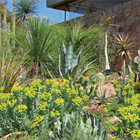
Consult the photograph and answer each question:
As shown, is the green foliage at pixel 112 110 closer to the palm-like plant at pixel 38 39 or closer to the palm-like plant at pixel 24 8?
the palm-like plant at pixel 38 39

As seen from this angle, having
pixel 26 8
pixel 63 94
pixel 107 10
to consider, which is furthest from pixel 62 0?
pixel 63 94

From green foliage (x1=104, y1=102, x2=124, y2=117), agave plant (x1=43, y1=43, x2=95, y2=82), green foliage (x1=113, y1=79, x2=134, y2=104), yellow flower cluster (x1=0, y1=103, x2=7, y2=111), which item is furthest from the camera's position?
agave plant (x1=43, y1=43, x2=95, y2=82)

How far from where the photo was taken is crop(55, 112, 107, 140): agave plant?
1.86 m

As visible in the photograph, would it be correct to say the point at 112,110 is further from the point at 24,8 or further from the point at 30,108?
the point at 24,8

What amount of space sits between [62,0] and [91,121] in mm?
12137

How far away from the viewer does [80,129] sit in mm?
1953

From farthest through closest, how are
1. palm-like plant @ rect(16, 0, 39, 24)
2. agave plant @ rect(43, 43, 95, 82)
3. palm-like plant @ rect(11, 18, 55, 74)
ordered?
palm-like plant @ rect(16, 0, 39, 24) < palm-like plant @ rect(11, 18, 55, 74) < agave plant @ rect(43, 43, 95, 82)

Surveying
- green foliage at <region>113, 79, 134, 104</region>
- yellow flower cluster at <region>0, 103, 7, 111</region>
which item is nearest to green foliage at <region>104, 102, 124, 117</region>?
green foliage at <region>113, 79, 134, 104</region>

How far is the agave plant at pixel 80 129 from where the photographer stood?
1.86 metres

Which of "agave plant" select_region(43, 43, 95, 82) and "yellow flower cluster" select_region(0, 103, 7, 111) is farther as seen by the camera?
"agave plant" select_region(43, 43, 95, 82)

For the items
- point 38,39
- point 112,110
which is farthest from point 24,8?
point 112,110

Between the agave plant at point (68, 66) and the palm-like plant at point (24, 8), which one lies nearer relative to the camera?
the agave plant at point (68, 66)

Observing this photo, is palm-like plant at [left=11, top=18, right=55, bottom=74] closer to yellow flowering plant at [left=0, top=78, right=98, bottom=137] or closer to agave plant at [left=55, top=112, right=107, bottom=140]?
yellow flowering plant at [left=0, top=78, right=98, bottom=137]

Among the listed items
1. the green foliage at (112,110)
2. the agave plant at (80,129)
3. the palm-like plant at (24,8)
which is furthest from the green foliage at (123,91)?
the palm-like plant at (24,8)
